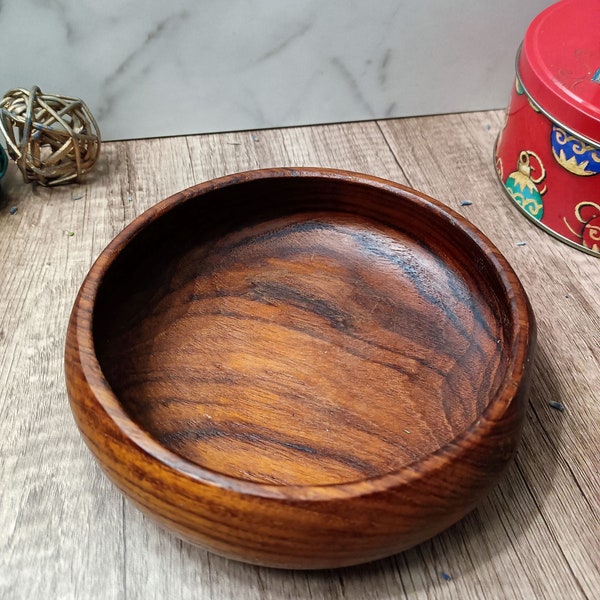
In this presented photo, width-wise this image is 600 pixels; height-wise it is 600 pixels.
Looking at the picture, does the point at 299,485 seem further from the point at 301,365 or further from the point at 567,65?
the point at 567,65

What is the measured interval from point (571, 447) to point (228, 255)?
0.35 metres

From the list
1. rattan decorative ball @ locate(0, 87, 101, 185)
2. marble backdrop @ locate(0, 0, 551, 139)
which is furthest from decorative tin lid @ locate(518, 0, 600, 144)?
rattan decorative ball @ locate(0, 87, 101, 185)

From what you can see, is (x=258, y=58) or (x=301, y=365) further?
(x=258, y=58)

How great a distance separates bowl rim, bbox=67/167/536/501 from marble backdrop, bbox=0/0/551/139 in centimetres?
31

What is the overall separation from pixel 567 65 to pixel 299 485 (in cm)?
56

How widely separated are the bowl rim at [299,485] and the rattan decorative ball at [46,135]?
0.24 metres

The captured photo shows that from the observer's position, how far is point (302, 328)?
2.06ft

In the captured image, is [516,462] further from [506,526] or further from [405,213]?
[405,213]

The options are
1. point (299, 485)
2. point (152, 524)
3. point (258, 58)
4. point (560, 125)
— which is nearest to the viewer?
point (299, 485)

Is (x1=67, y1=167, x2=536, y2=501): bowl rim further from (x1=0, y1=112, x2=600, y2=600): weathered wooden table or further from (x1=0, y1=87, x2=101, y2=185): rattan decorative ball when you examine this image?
(x1=0, y1=87, x2=101, y2=185): rattan decorative ball

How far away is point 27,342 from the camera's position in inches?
26.4

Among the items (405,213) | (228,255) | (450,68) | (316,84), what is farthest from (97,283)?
(450,68)

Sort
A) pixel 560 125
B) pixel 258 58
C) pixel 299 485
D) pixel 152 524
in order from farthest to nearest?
pixel 258 58 → pixel 560 125 → pixel 152 524 → pixel 299 485

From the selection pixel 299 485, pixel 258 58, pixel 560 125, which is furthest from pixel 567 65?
pixel 299 485
